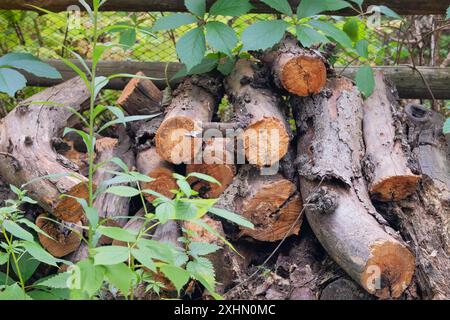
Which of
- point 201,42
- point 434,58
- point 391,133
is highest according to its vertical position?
point 201,42

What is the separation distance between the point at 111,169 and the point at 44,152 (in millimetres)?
303

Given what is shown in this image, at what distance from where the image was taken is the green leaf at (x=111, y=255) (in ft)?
5.50

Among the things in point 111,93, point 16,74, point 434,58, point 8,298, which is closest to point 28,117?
point 16,74

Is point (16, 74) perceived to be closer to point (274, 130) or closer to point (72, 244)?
point (72, 244)

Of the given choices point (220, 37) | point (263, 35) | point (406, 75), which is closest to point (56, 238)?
point (220, 37)

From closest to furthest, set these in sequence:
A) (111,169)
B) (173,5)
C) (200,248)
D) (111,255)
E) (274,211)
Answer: (111,255) < (200,248) < (274,211) < (111,169) < (173,5)

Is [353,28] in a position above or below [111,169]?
above

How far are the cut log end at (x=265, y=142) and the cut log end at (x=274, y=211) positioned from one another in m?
0.11

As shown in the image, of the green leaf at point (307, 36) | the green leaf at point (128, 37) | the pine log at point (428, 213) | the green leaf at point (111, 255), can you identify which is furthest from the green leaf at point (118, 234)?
the green leaf at point (128, 37)

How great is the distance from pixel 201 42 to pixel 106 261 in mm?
1537

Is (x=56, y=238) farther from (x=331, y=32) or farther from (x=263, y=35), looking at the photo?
(x=331, y=32)

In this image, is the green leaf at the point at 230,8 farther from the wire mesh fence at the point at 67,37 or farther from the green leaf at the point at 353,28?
the wire mesh fence at the point at 67,37

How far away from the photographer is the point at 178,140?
283 centimetres

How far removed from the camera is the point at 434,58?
4535mm
